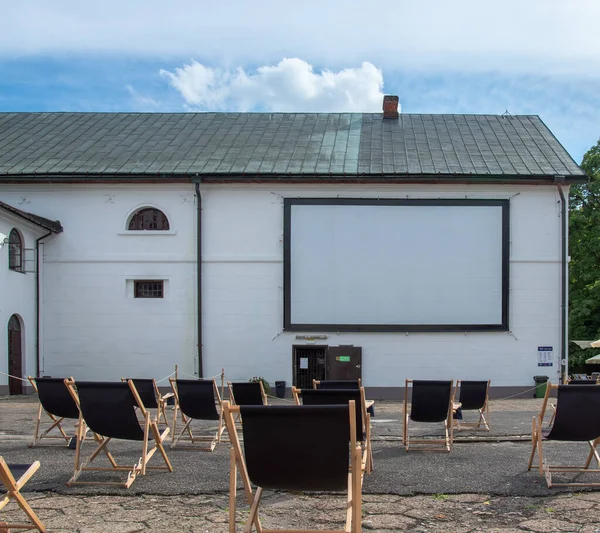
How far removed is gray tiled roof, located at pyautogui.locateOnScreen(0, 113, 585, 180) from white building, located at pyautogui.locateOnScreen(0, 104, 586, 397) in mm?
188

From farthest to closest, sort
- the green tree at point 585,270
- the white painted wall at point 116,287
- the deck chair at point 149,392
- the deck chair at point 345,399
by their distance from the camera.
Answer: the green tree at point 585,270
the white painted wall at point 116,287
the deck chair at point 149,392
the deck chair at point 345,399

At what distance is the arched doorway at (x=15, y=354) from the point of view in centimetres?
1853

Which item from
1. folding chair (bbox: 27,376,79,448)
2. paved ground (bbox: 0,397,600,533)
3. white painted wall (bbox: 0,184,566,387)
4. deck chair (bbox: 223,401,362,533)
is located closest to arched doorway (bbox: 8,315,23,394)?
white painted wall (bbox: 0,184,566,387)

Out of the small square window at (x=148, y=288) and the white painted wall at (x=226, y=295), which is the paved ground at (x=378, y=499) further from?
the small square window at (x=148, y=288)

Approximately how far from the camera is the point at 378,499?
5.86 metres

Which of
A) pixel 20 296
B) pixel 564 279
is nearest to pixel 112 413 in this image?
pixel 20 296

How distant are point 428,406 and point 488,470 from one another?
1946mm

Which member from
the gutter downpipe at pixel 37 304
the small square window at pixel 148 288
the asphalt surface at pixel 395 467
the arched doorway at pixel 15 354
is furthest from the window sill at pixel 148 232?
the asphalt surface at pixel 395 467

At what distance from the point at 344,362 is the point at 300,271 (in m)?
2.67

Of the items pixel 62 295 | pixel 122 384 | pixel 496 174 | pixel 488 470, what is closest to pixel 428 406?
pixel 488 470

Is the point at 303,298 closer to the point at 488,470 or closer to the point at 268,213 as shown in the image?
the point at 268,213

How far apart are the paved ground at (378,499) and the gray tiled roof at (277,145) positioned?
1320 cm

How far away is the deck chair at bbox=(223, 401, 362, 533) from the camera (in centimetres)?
437

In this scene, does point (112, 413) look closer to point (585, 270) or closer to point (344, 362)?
point (344, 362)
